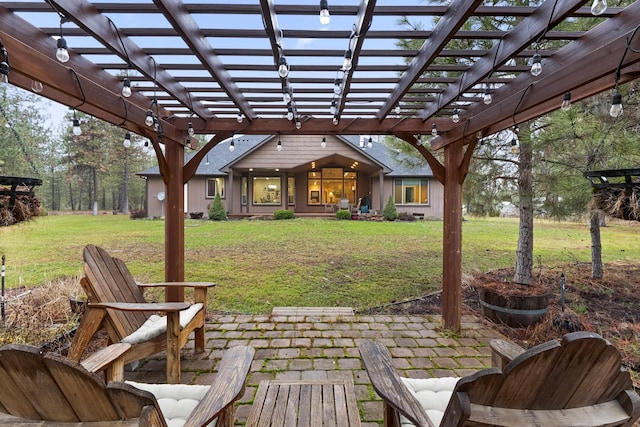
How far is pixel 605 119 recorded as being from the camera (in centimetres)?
333

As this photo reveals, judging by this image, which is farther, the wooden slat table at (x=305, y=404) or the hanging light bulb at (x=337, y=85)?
the hanging light bulb at (x=337, y=85)

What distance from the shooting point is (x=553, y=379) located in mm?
843

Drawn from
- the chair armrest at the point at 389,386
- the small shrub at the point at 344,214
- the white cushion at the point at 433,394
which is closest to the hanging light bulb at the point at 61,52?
the chair armrest at the point at 389,386

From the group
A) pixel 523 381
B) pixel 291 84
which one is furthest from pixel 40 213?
pixel 523 381

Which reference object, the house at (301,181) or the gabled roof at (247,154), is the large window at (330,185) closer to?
the house at (301,181)

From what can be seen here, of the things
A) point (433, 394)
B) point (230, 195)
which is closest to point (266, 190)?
point (230, 195)

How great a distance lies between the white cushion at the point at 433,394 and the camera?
150 cm

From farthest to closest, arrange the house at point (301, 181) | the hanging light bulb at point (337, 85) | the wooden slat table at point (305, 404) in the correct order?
the house at point (301, 181)
the hanging light bulb at point (337, 85)
the wooden slat table at point (305, 404)

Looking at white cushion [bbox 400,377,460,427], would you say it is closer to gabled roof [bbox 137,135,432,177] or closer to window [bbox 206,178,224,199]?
gabled roof [bbox 137,135,432,177]

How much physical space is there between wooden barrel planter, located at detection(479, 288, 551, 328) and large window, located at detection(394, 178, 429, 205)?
41.2ft

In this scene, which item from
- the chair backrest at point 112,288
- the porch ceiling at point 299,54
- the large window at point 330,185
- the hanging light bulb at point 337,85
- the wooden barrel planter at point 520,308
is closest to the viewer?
the porch ceiling at point 299,54

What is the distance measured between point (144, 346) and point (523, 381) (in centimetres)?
247

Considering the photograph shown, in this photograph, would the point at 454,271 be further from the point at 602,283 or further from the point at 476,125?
the point at 602,283

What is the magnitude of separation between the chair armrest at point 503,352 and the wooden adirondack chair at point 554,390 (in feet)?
2.50
